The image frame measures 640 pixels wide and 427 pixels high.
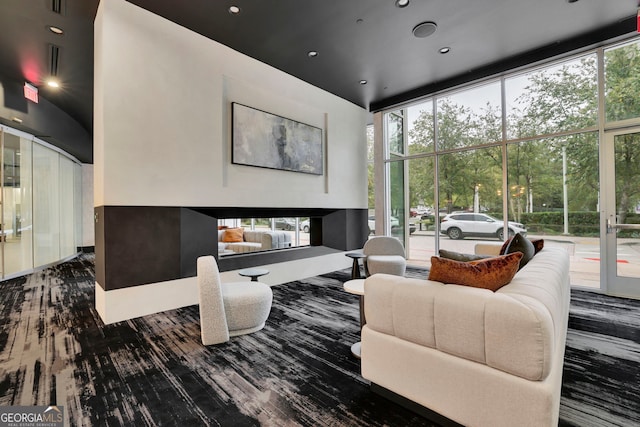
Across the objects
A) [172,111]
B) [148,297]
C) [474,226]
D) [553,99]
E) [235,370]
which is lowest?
[235,370]

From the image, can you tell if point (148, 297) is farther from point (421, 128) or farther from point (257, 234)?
point (421, 128)

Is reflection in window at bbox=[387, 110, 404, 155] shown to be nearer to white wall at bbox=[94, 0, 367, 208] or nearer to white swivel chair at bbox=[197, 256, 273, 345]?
white wall at bbox=[94, 0, 367, 208]

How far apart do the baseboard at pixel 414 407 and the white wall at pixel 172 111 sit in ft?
10.3

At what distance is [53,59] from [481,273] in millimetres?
6129

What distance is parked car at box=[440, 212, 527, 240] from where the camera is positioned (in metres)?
5.06

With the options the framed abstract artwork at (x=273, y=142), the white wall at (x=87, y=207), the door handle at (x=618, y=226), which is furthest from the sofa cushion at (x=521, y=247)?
the white wall at (x=87, y=207)

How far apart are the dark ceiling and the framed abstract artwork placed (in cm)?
92

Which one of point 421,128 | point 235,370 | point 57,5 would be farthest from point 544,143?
point 57,5

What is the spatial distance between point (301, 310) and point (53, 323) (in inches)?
110

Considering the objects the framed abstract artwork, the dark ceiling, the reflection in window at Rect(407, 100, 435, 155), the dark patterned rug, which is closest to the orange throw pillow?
the framed abstract artwork

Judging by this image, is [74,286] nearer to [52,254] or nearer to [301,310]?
[52,254]

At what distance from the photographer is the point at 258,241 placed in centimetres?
538

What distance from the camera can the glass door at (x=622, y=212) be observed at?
12.9 feet

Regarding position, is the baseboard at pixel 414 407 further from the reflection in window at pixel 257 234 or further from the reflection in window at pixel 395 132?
the reflection in window at pixel 395 132
